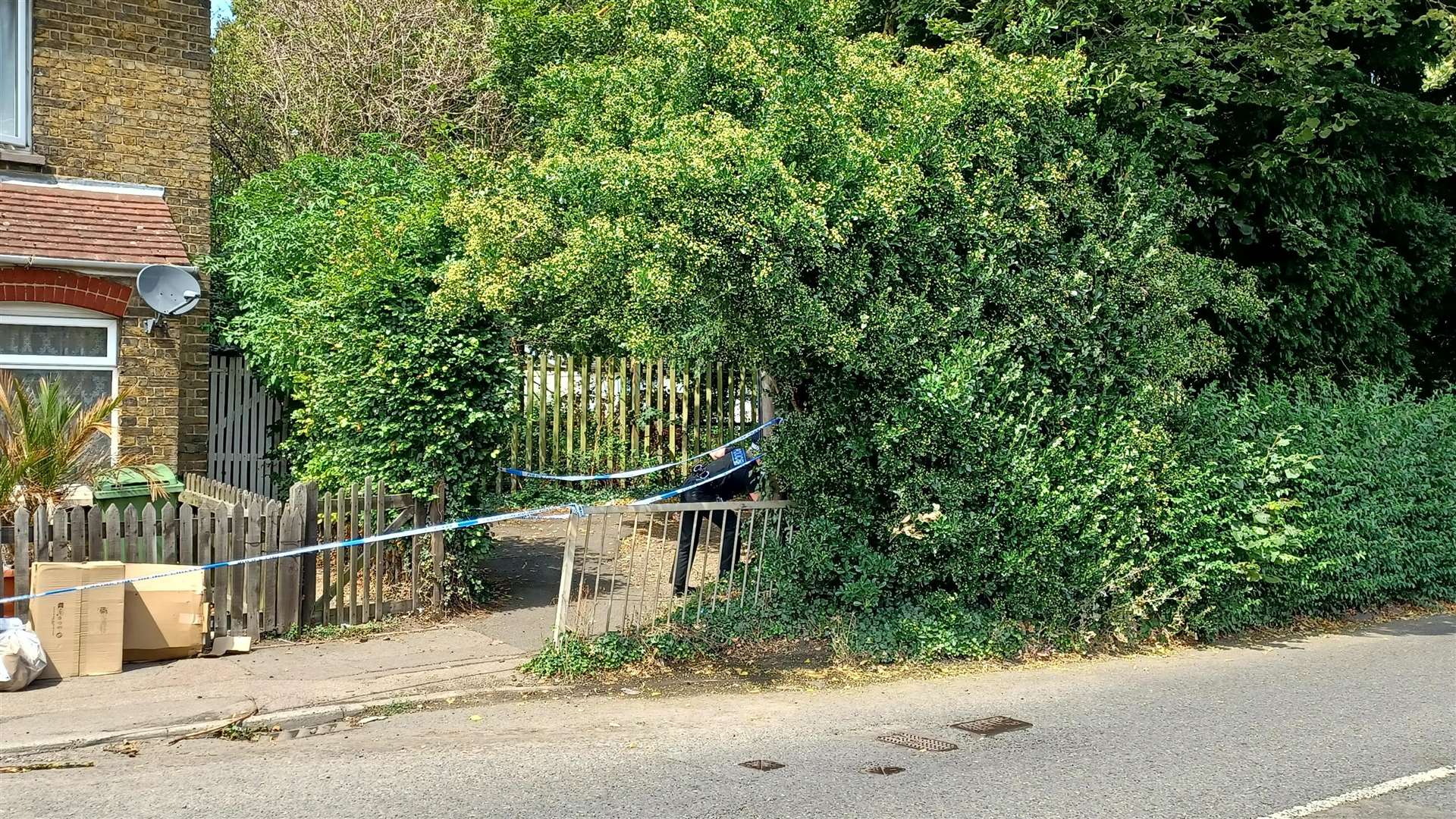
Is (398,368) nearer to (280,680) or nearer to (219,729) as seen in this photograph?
(280,680)

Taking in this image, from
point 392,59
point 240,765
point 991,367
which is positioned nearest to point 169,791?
point 240,765

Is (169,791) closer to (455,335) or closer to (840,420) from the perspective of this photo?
(455,335)

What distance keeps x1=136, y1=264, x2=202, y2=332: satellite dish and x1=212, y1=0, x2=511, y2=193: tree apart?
912 cm

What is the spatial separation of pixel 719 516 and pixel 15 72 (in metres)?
8.51

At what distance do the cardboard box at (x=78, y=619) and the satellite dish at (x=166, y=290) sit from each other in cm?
479

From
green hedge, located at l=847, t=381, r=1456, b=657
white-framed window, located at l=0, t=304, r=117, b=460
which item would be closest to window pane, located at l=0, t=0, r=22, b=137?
white-framed window, located at l=0, t=304, r=117, b=460

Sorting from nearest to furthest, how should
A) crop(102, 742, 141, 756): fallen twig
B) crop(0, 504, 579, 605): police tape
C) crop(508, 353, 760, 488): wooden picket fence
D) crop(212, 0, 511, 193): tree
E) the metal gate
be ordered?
crop(102, 742, 141, 756): fallen twig → crop(0, 504, 579, 605): police tape → the metal gate → crop(508, 353, 760, 488): wooden picket fence → crop(212, 0, 511, 193): tree

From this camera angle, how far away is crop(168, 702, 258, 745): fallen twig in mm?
6562

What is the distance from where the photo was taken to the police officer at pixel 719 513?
8742mm

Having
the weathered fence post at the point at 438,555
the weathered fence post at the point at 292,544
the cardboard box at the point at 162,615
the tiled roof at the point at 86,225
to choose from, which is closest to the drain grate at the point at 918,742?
the weathered fence post at the point at 438,555

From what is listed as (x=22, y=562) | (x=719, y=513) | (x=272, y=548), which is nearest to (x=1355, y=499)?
(x=719, y=513)

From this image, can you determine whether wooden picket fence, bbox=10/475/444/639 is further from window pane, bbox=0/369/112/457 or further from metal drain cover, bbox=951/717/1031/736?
metal drain cover, bbox=951/717/1031/736

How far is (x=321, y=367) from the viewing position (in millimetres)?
9602

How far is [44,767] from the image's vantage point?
601 cm
